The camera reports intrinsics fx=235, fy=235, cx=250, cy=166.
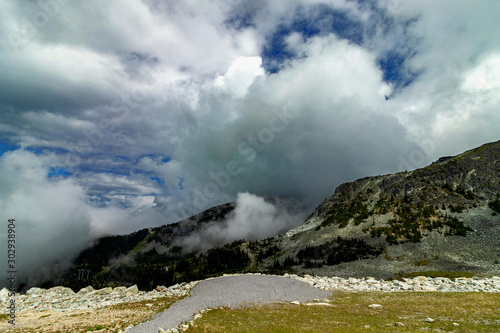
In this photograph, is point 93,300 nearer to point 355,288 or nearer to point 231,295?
point 231,295

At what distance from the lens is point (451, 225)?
559 feet

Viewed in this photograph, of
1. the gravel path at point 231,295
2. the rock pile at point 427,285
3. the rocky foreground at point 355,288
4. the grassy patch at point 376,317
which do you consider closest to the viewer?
the grassy patch at point 376,317

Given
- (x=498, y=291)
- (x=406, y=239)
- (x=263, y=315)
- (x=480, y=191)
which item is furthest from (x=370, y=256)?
(x=263, y=315)

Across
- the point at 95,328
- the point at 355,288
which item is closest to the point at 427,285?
the point at 355,288

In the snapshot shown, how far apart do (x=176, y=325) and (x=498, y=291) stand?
183 ft

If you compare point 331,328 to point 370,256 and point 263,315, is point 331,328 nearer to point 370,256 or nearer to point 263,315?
point 263,315

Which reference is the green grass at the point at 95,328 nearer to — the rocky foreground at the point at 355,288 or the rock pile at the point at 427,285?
the rocky foreground at the point at 355,288

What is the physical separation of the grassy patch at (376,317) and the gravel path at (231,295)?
13.3ft

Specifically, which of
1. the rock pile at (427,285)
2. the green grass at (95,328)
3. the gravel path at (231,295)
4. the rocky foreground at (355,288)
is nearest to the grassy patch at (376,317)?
the gravel path at (231,295)

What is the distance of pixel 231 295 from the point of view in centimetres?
4434

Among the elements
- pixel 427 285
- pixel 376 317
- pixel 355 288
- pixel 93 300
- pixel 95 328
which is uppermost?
pixel 95 328

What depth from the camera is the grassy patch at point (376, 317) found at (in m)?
23.0

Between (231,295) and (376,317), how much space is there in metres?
25.5

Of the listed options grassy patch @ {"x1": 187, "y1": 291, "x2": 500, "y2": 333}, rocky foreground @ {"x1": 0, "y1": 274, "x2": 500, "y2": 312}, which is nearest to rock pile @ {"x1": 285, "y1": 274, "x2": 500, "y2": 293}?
rocky foreground @ {"x1": 0, "y1": 274, "x2": 500, "y2": 312}
